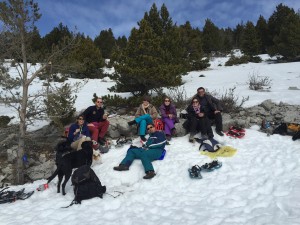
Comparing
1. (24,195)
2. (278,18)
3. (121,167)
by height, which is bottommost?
(24,195)

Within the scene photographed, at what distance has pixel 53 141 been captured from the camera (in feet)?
33.8

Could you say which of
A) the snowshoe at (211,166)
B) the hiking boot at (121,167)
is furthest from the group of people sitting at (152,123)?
the snowshoe at (211,166)

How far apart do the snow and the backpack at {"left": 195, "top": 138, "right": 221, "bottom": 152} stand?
0.24 m

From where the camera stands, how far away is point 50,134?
10688mm

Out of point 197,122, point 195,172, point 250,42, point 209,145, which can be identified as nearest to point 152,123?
point 197,122

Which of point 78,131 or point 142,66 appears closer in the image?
point 78,131

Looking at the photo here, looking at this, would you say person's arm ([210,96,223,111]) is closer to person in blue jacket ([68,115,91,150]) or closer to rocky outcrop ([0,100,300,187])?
rocky outcrop ([0,100,300,187])

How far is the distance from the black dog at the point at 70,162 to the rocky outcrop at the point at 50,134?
1.65 metres

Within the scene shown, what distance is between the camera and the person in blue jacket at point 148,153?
23.5 feet

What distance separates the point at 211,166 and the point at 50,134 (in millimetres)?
6718

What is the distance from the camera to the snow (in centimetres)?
500

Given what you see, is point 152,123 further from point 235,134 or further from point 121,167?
point 235,134

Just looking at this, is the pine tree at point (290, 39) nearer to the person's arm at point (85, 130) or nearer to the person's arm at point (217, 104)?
the person's arm at point (217, 104)

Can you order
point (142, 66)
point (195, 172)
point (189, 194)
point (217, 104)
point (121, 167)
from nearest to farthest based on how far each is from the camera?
point (189, 194), point (195, 172), point (121, 167), point (217, 104), point (142, 66)
